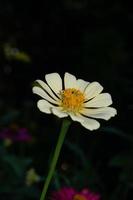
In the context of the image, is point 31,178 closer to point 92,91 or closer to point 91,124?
point 92,91

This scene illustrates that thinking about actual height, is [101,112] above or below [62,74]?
below

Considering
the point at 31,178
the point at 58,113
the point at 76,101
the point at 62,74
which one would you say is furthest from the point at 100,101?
the point at 62,74

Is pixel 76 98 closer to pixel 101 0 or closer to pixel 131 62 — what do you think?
pixel 131 62

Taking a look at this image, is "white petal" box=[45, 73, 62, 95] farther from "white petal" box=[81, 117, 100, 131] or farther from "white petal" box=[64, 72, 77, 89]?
"white petal" box=[81, 117, 100, 131]

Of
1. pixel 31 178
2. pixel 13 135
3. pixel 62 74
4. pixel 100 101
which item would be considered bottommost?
pixel 100 101

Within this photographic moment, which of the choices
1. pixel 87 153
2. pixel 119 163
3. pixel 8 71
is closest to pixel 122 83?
pixel 87 153

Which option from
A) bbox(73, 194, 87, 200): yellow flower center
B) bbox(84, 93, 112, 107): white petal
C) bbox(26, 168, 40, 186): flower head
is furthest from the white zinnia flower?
bbox(26, 168, 40, 186): flower head

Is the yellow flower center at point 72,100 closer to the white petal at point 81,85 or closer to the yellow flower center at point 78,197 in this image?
the white petal at point 81,85
